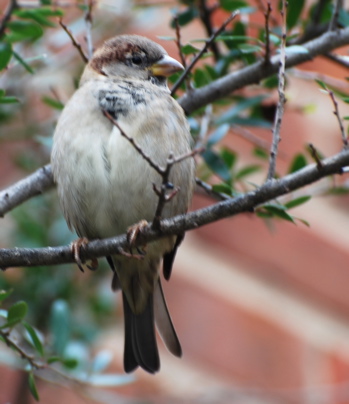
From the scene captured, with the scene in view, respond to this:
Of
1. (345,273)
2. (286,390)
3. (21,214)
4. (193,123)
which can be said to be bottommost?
(286,390)

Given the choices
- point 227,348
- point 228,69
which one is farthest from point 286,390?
point 228,69

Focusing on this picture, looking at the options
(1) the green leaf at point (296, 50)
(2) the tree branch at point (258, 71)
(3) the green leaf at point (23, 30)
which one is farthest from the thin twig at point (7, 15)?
(1) the green leaf at point (296, 50)

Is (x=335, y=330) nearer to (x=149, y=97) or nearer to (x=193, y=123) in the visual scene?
(x=193, y=123)

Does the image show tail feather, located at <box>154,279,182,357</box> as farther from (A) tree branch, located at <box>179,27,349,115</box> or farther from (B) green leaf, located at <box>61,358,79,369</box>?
(A) tree branch, located at <box>179,27,349,115</box>

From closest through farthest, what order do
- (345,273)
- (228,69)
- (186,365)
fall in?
1. (228,69)
2. (186,365)
3. (345,273)

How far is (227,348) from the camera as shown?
5.58 feet

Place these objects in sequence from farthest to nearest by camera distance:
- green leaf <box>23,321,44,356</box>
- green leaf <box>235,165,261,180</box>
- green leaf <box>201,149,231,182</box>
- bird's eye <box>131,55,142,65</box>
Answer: bird's eye <box>131,55,142,65</box> → green leaf <box>235,165,261,180</box> → green leaf <box>201,149,231,182</box> → green leaf <box>23,321,44,356</box>

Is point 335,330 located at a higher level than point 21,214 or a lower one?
lower

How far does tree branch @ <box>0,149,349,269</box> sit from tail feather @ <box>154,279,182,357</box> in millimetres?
342

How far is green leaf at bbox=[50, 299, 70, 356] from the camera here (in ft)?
4.53

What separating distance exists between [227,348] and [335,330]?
0.23 meters

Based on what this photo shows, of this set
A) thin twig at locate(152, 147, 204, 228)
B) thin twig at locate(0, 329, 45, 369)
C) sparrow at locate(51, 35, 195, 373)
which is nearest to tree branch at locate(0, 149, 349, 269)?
thin twig at locate(152, 147, 204, 228)

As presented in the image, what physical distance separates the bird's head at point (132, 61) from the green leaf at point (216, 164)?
189 millimetres

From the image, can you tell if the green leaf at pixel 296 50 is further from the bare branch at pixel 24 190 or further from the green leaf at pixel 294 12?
the bare branch at pixel 24 190
